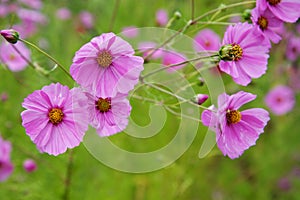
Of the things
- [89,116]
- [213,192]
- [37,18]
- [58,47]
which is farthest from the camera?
[37,18]

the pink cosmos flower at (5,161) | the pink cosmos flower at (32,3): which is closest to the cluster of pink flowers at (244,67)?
the pink cosmos flower at (5,161)

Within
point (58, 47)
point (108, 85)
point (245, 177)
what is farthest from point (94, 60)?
point (245, 177)

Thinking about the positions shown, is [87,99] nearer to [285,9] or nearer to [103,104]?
[103,104]

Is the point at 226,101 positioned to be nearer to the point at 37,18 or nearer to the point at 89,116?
the point at 89,116

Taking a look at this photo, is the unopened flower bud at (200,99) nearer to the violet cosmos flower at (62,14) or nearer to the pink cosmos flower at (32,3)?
the pink cosmos flower at (32,3)

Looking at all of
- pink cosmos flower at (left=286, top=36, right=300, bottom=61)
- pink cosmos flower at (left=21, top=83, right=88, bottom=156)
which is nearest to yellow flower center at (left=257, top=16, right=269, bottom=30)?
pink cosmos flower at (left=21, top=83, right=88, bottom=156)

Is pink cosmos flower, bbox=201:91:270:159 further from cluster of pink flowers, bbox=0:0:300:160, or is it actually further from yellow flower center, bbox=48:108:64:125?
yellow flower center, bbox=48:108:64:125

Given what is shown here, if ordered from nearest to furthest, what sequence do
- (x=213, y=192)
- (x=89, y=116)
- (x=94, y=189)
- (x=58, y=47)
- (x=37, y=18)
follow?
(x=89, y=116)
(x=94, y=189)
(x=58, y=47)
(x=213, y=192)
(x=37, y=18)
